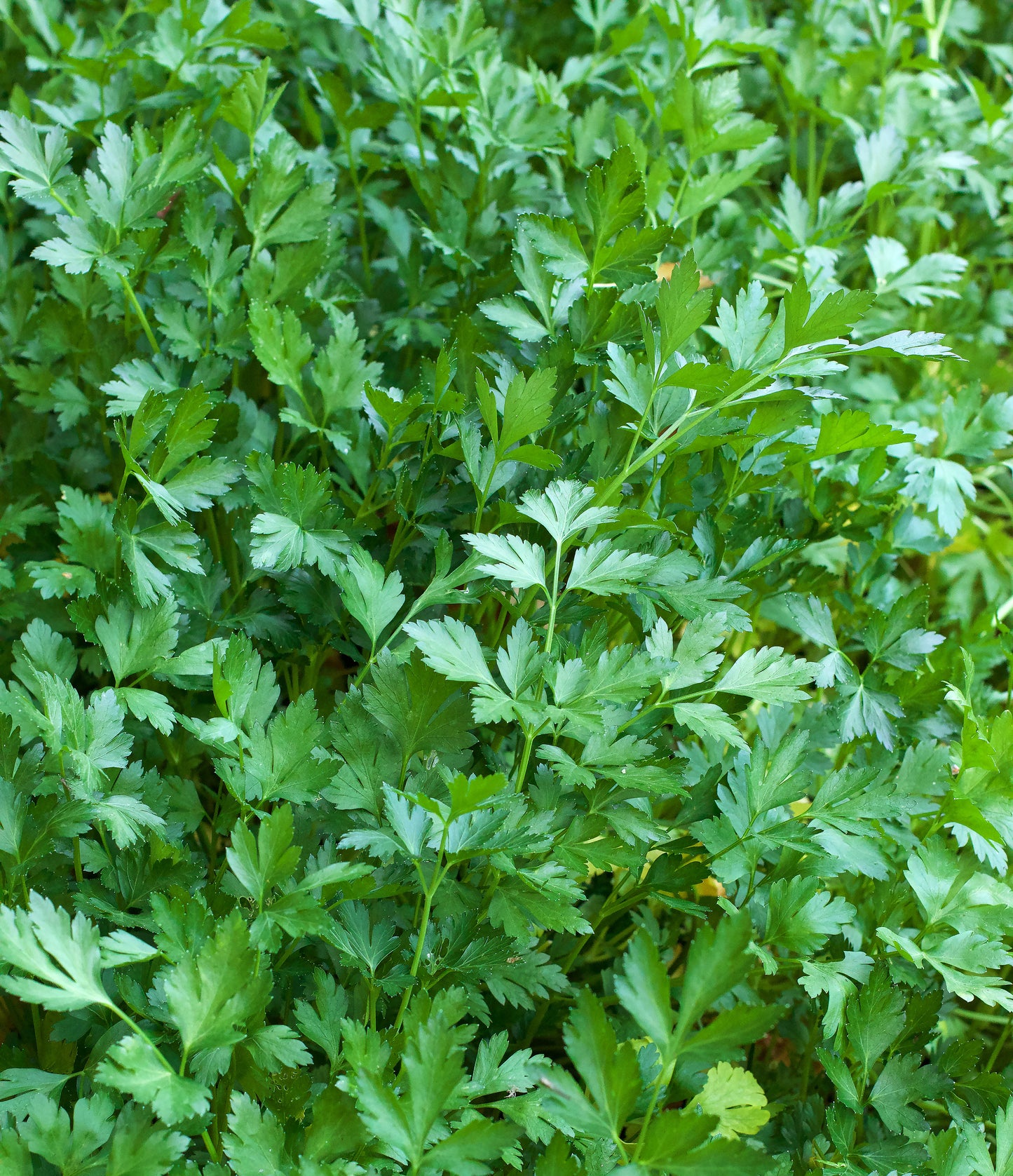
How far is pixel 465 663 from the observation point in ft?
2.52

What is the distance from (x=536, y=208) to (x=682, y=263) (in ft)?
1.44

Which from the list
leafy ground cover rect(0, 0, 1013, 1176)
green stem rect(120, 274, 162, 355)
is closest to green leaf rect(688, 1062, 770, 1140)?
leafy ground cover rect(0, 0, 1013, 1176)

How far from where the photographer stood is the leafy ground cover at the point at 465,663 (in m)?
0.70

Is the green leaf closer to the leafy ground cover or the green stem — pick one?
the leafy ground cover

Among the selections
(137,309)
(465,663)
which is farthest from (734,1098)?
(137,309)

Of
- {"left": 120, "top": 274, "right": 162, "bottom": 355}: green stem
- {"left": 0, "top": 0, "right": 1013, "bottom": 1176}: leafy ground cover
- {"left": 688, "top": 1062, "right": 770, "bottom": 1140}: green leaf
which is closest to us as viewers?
{"left": 0, "top": 0, "right": 1013, "bottom": 1176}: leafy ground cover

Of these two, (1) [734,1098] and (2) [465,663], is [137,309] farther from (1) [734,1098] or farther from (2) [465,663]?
(1) [734,1098]

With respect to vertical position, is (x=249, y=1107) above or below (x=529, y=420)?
below

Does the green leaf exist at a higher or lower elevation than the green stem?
lower

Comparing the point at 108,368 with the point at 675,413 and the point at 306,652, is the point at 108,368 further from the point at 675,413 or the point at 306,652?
the point at 675,413

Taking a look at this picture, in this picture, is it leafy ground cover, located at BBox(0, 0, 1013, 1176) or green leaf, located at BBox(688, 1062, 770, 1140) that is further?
green leaf, located at BBox(688, 1062, 770, 1140)

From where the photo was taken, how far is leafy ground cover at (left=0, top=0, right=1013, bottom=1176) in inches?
27.4

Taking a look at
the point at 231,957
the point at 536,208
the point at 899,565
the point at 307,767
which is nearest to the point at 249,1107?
the point at 231,957

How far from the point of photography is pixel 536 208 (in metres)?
1.22
